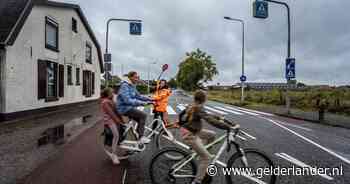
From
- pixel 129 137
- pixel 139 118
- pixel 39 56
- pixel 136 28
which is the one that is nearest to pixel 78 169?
pixel 129 137

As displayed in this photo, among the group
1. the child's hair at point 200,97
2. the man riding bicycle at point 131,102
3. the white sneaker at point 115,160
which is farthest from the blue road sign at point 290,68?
the child's hair at point 200,97

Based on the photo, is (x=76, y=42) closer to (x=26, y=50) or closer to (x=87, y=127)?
(x=26, y=50)

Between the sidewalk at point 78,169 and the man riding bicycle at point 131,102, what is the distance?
0.96 metres

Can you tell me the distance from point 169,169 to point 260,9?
1193 cm

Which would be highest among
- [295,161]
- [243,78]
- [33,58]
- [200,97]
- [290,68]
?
[33,58]

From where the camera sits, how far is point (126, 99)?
6172 mm

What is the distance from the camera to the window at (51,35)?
53.0 ft

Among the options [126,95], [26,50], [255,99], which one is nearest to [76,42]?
[26,50]

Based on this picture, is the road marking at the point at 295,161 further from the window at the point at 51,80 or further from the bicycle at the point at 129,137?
the window at the point at 51,80

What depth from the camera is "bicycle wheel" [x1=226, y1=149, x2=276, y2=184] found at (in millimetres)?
4398

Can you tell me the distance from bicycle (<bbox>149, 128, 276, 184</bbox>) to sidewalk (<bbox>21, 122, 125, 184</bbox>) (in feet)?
2.50

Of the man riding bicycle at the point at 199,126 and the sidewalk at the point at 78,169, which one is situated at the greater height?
the man riding bicycle at the point at 199,126

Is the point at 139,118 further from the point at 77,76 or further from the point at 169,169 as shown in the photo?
the point at 77,76

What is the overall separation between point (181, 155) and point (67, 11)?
57.9 feet
